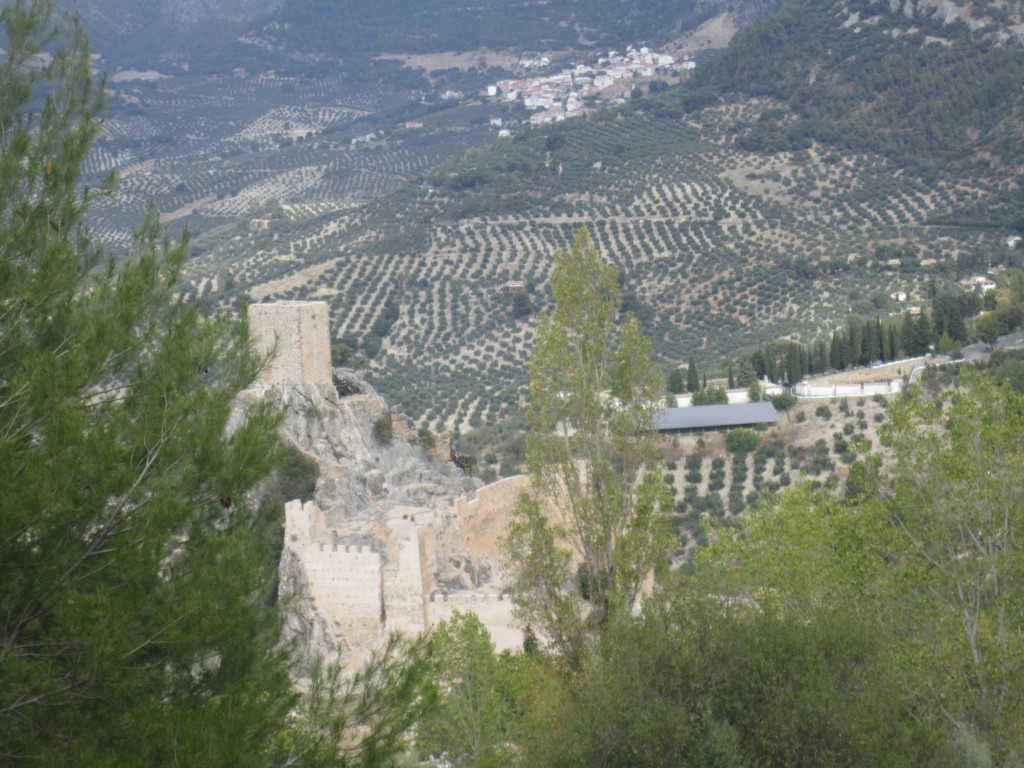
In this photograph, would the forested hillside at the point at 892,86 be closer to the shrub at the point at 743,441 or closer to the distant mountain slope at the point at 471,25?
the shrub at the point at 743,441

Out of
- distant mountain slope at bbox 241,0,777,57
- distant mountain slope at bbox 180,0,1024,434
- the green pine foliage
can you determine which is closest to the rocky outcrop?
the green pine foliage

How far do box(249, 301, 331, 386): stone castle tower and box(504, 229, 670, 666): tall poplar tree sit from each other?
1265cm

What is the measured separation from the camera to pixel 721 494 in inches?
1234

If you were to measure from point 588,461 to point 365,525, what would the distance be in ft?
29.5

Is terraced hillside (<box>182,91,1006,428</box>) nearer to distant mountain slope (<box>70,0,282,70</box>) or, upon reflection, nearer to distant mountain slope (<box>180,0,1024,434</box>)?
distant mountain slope (<box>180,0,1024,434</box>)

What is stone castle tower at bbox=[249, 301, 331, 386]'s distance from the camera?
25047mm

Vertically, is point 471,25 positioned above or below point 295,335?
above

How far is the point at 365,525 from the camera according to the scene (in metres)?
21.2

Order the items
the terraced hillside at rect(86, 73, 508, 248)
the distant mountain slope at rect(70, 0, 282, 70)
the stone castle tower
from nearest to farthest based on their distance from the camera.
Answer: the stone castle tower → the terraced hillside at rect(86, 73, 508, 248) → the distant mountain slope at rect(70, 0, 282, 70)

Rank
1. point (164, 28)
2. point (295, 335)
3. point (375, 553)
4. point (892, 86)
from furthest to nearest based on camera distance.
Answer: point (164, 28) < point (892, 86) < point (295, 335) < point (375, 553)

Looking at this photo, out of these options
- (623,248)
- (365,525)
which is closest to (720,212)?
(623,248)

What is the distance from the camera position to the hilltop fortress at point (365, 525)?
19.1m

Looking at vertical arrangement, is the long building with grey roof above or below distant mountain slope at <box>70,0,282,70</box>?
below

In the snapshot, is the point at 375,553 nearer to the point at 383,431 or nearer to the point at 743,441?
the point at 383,431
